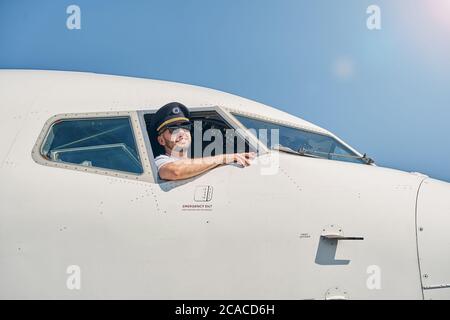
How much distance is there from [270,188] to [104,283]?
2.28m

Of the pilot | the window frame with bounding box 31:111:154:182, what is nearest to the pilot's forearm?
the pilot

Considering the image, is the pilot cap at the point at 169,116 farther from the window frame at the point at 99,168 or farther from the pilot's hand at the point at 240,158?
the pilot's hand at the point at 240,158

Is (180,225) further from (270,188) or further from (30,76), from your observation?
(30,76)

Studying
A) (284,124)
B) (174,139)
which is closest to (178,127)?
(174,139)

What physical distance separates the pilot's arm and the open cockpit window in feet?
0.94

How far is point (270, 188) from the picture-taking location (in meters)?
6.46

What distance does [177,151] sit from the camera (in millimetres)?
7039

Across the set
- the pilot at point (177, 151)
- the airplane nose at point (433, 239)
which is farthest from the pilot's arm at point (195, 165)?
the airplane nose at point (433, 239)

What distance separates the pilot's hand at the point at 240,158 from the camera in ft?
22.3

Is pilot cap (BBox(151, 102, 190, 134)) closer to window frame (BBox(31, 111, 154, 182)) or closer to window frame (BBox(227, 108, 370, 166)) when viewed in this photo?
window frame (BBox(31, 111, 154, 182))

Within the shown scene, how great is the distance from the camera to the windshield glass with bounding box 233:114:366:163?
7426mm

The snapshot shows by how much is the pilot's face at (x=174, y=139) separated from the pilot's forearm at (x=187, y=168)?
1.11 ft

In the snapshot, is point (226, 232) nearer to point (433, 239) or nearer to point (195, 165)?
point (195, 165)
